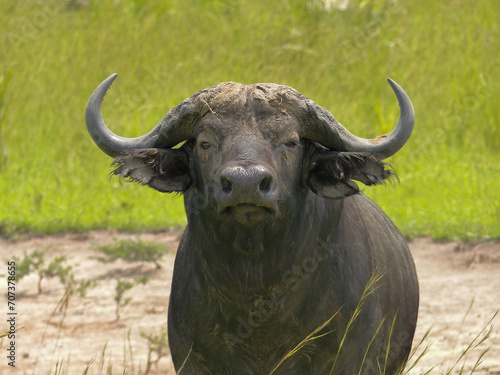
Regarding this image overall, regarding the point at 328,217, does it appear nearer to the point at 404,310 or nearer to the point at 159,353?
the point at 404,310

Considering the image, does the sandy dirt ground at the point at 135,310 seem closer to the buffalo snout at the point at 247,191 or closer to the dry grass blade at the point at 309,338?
the dry grass blade at the point at 309,338

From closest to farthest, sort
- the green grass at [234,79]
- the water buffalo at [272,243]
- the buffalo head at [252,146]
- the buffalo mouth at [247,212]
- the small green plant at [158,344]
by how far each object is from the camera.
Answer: the buffalo mouth at [247,212]
the buffalo head at [252,146]
the water buffalo at [272,243]
the small green plant at [158,344]
the green grass at [234,79]

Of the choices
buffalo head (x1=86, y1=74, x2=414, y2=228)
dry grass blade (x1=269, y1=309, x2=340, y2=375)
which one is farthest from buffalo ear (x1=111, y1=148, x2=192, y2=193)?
dry grass blade (x1=269, y1=309, x2=340, y2=375)

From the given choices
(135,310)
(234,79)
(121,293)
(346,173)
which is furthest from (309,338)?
(234,79)

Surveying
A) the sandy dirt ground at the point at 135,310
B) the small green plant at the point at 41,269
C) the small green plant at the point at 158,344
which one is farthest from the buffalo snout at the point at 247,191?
the small green plant at the point at 41,269

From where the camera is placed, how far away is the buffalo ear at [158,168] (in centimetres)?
415

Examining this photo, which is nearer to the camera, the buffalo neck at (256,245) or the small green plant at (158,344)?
the buffalo neck at (256,245)

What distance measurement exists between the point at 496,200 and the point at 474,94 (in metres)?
3.06

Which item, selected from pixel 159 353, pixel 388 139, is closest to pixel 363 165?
pixel 388 139

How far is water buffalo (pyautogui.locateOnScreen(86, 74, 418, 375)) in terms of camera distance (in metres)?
4.03

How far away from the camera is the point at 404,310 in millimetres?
5012

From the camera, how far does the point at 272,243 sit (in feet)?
13.4

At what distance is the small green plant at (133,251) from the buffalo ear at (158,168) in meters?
3.77

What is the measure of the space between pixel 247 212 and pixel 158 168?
28.1 inches
